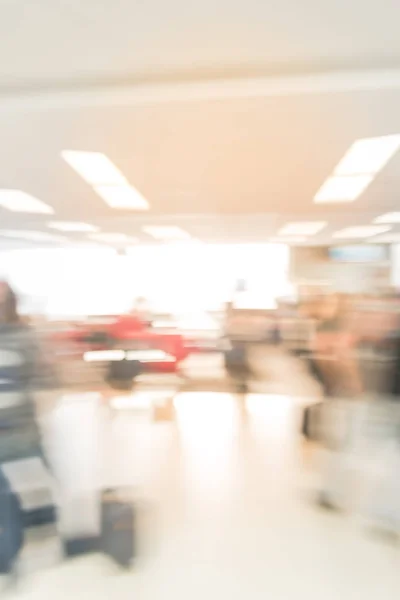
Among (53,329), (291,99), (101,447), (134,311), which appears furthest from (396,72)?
(101,447)

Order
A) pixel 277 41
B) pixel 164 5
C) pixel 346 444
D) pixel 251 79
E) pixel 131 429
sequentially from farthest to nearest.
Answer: pixel 346 444 < pixel 131 429 < pixel 251 79 < pixel 277 41 < pixel 164 5

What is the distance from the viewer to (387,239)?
1684 mm

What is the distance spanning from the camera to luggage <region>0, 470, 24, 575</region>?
5.47 feet

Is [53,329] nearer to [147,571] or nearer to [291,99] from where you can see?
[147,571]

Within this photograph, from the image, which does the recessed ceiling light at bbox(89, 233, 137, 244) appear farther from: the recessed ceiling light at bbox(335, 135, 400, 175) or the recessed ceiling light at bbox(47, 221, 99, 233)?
the recessed ceiling light at bbox(335, 135, 400, 175)

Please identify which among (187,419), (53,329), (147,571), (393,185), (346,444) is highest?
(393,185)

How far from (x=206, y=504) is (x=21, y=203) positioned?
1559 millimetres

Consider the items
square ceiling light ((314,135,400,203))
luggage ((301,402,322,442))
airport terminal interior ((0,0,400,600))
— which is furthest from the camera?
luggage ((301,402,322,442))

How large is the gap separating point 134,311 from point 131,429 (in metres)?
0.56

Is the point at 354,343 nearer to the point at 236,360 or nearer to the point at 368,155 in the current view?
the point at 236,360

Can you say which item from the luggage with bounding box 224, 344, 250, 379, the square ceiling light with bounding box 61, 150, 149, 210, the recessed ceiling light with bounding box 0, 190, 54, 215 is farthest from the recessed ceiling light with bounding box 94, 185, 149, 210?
the luggage with bounding box 224, 344, 250, 379

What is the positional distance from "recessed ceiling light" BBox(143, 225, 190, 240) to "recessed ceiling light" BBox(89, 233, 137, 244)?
0.07m

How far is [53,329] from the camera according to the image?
169 centimetres

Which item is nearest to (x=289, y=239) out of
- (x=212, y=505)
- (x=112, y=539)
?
(x=212, y=505)
